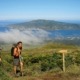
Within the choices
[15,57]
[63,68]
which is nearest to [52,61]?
[63,68]

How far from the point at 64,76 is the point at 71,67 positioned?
357 cm

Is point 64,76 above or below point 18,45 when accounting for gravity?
below

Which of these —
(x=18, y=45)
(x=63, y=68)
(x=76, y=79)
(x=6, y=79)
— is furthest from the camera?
(x=63, y=68)

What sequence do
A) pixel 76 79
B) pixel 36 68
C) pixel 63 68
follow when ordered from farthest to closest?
pixel 36 68 → pixel 63 68 → pixel 76 79

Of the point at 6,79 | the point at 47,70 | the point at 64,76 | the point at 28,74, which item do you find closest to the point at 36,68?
the point at 47,70

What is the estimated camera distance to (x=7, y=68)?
83.4 ft

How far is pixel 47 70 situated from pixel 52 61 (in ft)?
10.4

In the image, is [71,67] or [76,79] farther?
[71,67]

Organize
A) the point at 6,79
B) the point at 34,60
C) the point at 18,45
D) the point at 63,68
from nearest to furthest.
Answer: the point at 6,79, the point at 18,45, the point at 63,68, the point at 34,60

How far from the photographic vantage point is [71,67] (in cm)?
2508

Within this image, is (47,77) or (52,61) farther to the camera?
(52,61)

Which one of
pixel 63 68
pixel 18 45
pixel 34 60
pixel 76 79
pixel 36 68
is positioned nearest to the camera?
pixel 76 79

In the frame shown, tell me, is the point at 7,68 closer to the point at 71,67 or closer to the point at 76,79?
the point at 71,67

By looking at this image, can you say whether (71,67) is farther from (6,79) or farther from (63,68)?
(6,79)
